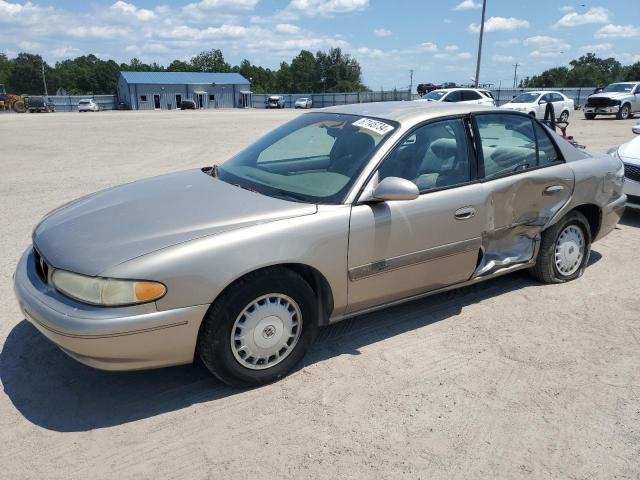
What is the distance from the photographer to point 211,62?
12219 centimetres

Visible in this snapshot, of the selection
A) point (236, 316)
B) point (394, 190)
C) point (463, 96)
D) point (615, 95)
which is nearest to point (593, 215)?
point (394, 190)

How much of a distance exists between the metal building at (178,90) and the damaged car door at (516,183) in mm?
71422

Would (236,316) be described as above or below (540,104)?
below

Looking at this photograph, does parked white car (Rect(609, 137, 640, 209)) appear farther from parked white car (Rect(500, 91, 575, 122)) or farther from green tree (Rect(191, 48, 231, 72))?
green tree (Rect(191, 48, 231, 72))

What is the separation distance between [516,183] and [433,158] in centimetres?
80

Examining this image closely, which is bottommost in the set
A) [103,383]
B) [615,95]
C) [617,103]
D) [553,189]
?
[103,383]

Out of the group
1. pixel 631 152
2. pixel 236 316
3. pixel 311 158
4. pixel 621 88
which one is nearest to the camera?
pixel 236 316

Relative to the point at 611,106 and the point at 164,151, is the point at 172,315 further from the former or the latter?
the point at 611,106

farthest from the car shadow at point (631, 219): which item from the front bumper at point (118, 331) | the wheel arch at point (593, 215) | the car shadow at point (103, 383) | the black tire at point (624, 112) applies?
the black tire at point (624, 112)

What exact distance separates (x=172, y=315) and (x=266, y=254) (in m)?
0.60

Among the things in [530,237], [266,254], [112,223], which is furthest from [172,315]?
[530,237]

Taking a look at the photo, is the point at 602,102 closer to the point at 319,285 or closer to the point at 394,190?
the point at 394,190

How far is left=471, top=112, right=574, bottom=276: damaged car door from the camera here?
4.03 meters

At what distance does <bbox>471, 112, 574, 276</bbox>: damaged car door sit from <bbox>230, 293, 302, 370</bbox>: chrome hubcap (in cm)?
162
